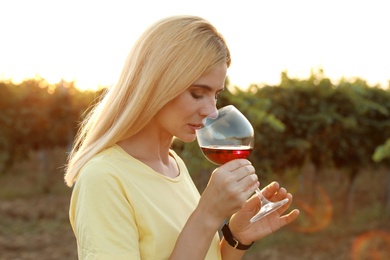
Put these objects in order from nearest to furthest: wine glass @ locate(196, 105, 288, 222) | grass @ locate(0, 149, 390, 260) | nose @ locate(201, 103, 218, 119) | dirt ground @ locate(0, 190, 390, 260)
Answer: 1. nose @ locate(201, 103, 218, 119)
2. wine glass @ locate(196, 105, 288, 222)
3. dirt ground @ locate(0, 190, 390, 260)
4. grass @ locate(0, 149, 390, 260)

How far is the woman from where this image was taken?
5.71 feet

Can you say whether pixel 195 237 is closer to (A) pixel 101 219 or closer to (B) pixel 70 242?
(A) pixel 101 219

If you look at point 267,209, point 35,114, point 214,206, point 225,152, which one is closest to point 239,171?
point 214,206

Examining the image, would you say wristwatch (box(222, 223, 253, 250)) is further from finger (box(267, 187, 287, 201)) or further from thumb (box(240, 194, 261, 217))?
finger (box(267, 187, 287, 201))

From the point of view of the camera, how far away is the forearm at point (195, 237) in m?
1.79

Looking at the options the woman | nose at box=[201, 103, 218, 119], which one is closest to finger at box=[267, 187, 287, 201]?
the woman

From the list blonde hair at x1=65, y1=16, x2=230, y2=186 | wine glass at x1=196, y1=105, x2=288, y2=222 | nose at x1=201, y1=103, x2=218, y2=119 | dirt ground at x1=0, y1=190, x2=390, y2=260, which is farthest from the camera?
dirt ground at x1=0, y1=190, x2=390, y2=260

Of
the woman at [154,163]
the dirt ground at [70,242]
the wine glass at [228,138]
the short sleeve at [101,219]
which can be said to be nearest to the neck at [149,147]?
the woman at [154,163]

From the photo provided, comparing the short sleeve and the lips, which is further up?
the lips

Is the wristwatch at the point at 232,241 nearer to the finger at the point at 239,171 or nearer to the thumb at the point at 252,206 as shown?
Answer: the thumb at the point at 252,206

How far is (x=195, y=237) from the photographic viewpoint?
1.80 meters

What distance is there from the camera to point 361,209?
1464 centimetres

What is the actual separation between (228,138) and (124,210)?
0.57 m

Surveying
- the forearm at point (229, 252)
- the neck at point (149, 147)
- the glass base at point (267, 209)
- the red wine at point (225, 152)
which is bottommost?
the forearm at point (229, 252)
